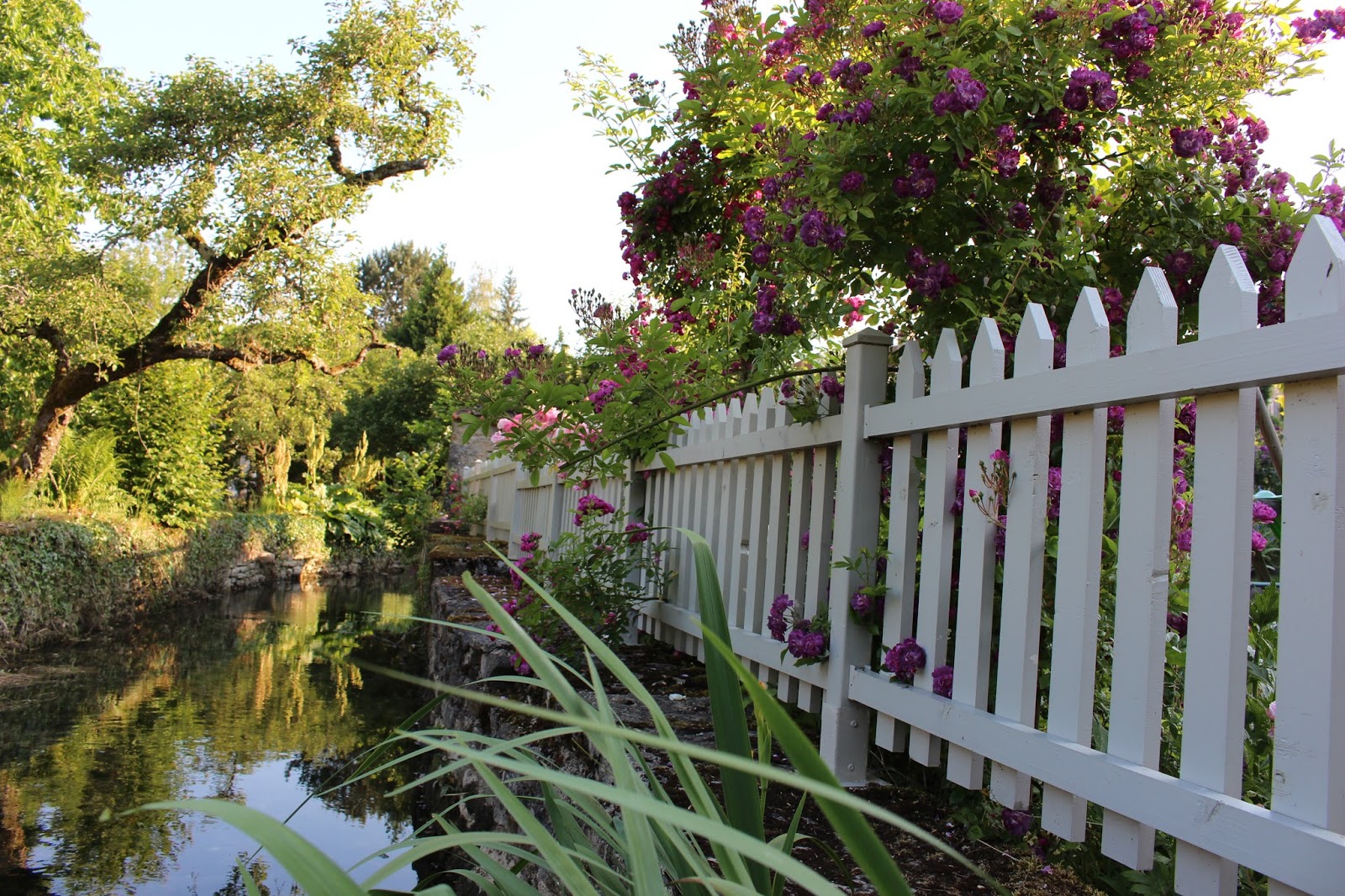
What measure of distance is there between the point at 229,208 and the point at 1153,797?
10.0 m

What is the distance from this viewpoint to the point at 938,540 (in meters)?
1.93

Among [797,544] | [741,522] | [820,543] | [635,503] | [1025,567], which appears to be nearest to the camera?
[1025,567]

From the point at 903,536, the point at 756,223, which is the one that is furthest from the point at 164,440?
the point at 903,536

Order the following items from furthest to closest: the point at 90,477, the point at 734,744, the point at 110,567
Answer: the point at 90,477
the point at 110,567
the point at 734,744

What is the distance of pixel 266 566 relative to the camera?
11641 millimetres

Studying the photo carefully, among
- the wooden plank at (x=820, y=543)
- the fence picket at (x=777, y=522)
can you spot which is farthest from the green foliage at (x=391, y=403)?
the wooden plank at (x=820, y=543)

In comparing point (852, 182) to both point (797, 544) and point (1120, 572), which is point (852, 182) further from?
point (1120, 572)

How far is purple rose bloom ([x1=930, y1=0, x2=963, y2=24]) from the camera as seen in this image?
195cm

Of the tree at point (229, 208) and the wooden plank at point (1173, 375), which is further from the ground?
the tree at point (229, 208)

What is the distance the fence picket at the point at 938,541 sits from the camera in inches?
74.6

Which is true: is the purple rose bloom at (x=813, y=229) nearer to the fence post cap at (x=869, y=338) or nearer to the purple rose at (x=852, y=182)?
the purple rose at (x=852, y=182)

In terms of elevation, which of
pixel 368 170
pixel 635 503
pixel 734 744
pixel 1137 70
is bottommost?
pixel 734 744

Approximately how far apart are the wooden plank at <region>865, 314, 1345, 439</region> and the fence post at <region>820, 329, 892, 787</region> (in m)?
0.27

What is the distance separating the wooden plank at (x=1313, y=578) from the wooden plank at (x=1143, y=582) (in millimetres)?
197
